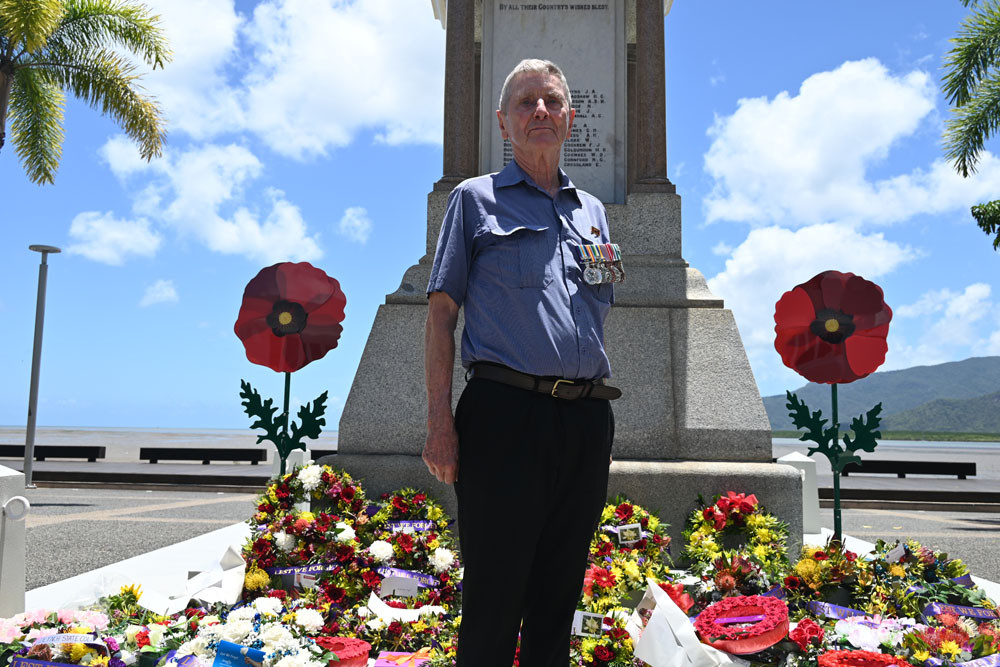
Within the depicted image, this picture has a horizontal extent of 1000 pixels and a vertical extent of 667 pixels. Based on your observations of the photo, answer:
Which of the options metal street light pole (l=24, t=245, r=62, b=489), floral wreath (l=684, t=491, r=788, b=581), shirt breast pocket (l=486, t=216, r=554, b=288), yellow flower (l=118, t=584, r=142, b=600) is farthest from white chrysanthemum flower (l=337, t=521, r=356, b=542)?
metal street light pole (l=24, t=245, r=62, b=489)

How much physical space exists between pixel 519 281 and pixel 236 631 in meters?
1.59

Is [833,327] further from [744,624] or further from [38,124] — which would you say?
[38,124]

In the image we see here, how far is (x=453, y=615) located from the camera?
350 centimetres

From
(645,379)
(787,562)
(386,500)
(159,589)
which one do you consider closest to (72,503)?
(159,589)

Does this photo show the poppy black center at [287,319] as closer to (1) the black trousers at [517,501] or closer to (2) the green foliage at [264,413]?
(2) the green foliage at [264,413]

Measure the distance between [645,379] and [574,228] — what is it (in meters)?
2.60

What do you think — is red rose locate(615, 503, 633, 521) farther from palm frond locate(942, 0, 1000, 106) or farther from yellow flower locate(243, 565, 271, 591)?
palm frond locate(942, 0, 1000, 106)

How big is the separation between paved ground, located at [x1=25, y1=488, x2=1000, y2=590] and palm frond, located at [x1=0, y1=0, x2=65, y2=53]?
6799mm

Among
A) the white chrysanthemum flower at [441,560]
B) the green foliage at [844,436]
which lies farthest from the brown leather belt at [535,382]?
the green foliage at [844,436]

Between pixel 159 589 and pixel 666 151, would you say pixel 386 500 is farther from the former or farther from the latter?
pixel 666 151

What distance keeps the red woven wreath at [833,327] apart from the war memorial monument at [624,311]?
14.0 inches

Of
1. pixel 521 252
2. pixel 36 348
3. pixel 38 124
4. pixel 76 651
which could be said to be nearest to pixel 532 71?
pixel 521 252

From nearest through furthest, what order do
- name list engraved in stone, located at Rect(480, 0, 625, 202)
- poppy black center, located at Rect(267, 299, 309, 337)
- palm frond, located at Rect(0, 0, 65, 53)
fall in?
poppy black center, located at Rect(267, 299, 309, 337) < name list engraved in stone, located at Rect(480, 0, 625, 202) < palm frond, located at Rect(0, 0, 65, 53)

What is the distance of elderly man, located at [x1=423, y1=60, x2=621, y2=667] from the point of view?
78.2 inches
